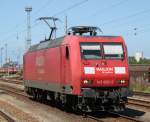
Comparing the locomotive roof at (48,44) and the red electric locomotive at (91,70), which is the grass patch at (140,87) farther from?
the red electric locomotive at (91,70)

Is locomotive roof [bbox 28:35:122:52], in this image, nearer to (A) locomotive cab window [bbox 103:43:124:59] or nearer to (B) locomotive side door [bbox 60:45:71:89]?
(A) locomotive cab window [bbox 103:43:124:59]

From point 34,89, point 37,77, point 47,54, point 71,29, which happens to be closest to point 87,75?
point 71,29

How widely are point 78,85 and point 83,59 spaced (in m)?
1.05

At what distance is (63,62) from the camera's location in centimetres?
1883

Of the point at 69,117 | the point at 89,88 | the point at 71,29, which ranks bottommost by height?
the point at 69,117

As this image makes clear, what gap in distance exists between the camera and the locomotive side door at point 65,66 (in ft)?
59.4

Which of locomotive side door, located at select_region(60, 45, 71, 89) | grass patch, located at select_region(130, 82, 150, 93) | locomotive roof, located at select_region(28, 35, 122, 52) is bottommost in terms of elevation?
grass patch, located at select_region(130, 82, 150, 93)

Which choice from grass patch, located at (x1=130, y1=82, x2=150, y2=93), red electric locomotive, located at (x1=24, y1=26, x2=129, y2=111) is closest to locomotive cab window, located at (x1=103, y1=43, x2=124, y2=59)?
red electric locomotive, located at (x1=24, y1=26, x2=129, y2=111)

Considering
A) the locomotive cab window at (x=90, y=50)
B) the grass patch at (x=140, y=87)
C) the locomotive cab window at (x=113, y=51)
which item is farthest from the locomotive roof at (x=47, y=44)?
the grass patch at (x=140, y=87)

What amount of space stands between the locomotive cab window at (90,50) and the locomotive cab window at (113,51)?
28 centimetres

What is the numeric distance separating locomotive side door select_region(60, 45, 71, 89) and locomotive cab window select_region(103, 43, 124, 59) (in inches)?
58.3

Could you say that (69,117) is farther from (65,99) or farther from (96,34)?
(96,34)

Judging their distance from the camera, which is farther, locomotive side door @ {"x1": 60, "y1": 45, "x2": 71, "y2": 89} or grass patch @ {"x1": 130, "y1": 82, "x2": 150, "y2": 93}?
grass patch @ {"x1": 130, "y1": 82, "x2": 150, "y2": 93}

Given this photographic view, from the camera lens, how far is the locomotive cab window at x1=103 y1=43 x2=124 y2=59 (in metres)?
18.0
